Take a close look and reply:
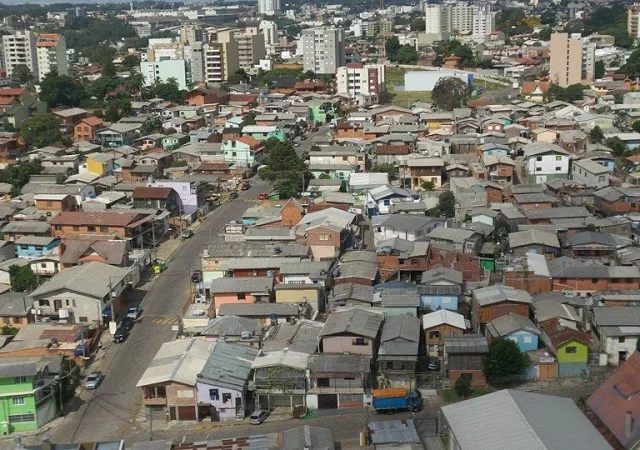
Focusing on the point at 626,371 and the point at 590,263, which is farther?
the point at 590,263

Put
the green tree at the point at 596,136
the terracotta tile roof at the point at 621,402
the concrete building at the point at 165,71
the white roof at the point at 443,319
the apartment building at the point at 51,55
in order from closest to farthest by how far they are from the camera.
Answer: the terracotta tile roof at the point at 621,402 → the white roof at the point at 443,319 → the green tree at the point at 596,136 → the concrete building at the point at 165,71 → the apartment building at the point at 51,55

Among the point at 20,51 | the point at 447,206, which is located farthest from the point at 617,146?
the point at 20,51

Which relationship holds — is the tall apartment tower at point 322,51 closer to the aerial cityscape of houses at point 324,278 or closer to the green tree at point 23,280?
the aerial cityscape of houses at point 324,278

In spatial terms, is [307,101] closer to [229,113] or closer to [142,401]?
[229,113]

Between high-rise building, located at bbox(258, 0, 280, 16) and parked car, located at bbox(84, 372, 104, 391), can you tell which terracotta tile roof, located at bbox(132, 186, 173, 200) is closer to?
parked car, located at bbox(84, 372, 104, 391)

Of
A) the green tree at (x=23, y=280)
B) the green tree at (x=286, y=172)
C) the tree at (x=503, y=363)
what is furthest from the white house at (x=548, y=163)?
the green tree at (x=23, y=280)

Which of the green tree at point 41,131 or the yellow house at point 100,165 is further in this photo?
the green tree at point 41,131

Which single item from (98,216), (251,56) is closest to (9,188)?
(98,216)

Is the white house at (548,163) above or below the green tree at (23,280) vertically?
above
